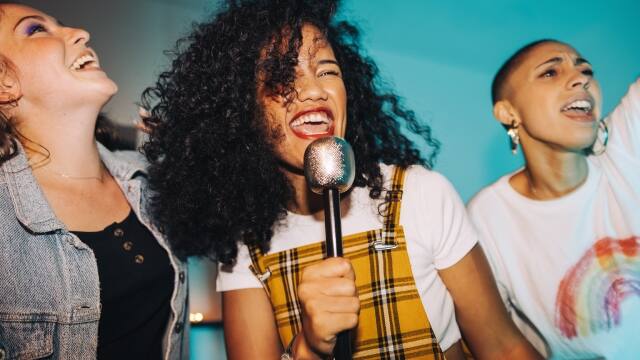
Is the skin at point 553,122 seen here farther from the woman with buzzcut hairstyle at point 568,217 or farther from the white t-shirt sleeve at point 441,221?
the white t-shirt sleeve at point 441,221

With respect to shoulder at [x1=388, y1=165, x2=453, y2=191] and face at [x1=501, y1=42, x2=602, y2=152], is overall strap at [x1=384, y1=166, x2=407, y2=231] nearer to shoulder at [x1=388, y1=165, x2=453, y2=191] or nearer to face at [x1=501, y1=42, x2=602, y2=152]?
shoulder at [x1=388, y1=165, x2=453, y2=191]

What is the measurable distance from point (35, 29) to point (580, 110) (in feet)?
7.03

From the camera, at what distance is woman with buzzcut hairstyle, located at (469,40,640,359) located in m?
1.60

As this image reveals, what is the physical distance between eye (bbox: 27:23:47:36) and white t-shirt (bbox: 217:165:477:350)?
119 cm

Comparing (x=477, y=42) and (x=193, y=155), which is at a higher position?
(x=477, y=42)

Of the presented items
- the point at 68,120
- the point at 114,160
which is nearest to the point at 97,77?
the point at 68,120

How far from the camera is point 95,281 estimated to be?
55.7 inches

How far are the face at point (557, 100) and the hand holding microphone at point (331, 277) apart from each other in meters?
1.25

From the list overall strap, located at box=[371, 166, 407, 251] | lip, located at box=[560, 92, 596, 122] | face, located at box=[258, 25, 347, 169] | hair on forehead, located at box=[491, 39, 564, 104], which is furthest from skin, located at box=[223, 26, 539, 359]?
hair on forehead, located at box=[491, 39, 564, 104]

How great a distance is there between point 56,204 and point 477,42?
2640 millimetres

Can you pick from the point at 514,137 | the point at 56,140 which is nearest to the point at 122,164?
the point at 56,140

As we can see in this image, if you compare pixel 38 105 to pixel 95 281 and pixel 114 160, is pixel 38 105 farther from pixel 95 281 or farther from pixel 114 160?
pixel 95 281

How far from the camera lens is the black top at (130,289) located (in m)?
1.44

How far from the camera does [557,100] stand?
178 centimetres
